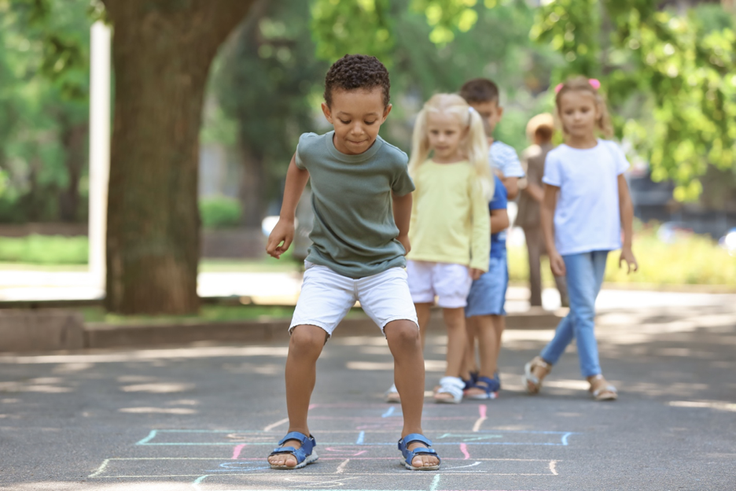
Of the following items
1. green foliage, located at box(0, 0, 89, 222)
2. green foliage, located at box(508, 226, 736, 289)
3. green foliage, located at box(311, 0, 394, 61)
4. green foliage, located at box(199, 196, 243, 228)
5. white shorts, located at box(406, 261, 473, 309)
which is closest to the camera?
white shorts, located at box(406, 261, 473, 309)

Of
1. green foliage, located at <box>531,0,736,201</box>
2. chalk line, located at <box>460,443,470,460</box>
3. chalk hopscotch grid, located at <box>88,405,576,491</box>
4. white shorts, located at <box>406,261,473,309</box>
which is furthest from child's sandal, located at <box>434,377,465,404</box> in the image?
green foliage, located at <box>531,0,736,201</box>

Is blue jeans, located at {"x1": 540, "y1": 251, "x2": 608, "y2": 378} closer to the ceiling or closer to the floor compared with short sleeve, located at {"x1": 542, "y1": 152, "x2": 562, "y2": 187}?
closer to the floor

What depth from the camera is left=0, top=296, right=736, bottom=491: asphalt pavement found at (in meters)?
4.30

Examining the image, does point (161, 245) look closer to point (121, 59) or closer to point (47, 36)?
point (121, 59)

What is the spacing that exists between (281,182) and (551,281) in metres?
14.6

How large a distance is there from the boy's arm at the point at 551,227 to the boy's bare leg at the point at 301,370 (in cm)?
253

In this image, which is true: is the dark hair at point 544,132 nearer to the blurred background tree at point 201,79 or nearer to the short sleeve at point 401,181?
the blurred background tree at point 201,79

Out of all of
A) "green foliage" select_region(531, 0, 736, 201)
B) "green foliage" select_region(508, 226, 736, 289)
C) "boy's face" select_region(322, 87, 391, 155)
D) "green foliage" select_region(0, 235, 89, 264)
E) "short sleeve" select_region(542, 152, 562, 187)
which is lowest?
"green foliage" select_region(0, 235, 89, 264)

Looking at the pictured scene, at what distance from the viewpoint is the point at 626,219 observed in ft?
22.2

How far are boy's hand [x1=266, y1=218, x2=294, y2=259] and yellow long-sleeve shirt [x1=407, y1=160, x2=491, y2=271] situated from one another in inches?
74.0

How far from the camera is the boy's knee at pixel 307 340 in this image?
14.7 feet

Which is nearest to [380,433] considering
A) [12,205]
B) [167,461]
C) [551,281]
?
[167,461]

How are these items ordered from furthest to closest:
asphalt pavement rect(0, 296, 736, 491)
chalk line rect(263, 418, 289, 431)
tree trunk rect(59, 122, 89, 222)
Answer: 1. tree trunk rect(59, 122, 89, 222)
2. chalk line rect(263, 418, 289, 431)
3. asphalt pavement rect(0, 296, 736, 491)

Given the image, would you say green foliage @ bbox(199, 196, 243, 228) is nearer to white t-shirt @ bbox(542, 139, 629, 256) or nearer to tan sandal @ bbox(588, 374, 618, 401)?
white t-shirt @ bbox(542, 139, 629, 256)
